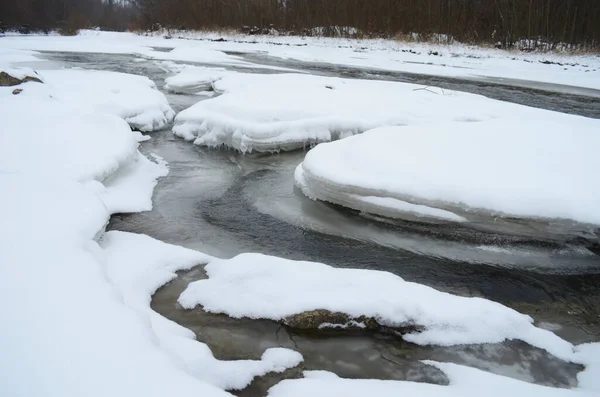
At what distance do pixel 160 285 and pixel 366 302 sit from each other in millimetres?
1389

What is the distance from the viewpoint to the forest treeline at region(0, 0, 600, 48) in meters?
18.0

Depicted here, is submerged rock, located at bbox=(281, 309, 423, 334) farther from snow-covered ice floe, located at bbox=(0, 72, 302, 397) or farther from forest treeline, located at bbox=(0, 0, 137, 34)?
forest treeline, located at bbox=(0, 0, 137, 34)

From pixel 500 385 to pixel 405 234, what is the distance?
6.35 ft

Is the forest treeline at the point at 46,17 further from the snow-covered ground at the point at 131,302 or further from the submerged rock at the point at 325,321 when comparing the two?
the submerged rock at the point at 325,321

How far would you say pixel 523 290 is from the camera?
3271 mm

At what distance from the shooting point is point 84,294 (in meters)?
2.37

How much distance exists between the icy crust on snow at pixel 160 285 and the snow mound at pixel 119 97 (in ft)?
13.7

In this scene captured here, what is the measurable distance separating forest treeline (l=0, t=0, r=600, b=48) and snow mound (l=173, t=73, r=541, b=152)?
1242cm

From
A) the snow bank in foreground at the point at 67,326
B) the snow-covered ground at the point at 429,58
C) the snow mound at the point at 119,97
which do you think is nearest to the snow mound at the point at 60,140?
the snow mound at the point at 119,97

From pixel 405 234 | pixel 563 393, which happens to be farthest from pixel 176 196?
pixel 563 393

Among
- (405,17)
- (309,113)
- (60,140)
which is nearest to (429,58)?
(405,17)

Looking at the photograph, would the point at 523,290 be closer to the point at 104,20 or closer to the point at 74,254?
the point at 74,254

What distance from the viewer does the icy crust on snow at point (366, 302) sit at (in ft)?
8.78

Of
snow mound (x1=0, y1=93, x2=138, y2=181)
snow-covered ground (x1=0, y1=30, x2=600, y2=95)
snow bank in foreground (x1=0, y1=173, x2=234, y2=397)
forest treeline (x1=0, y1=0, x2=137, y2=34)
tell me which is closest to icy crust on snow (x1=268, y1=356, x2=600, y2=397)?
snow bank in foreground (x1=0, y1=173, x2=234, y2=397)
